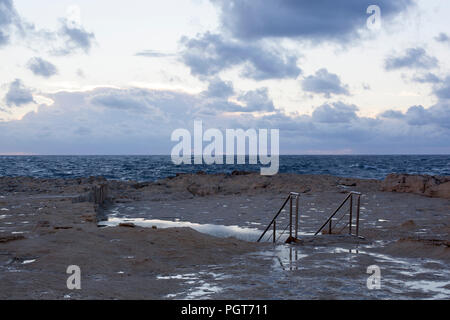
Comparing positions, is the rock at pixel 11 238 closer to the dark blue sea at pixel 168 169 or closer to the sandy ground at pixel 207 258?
the sandy ground at pixel 207 258

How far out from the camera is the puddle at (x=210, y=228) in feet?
43.3

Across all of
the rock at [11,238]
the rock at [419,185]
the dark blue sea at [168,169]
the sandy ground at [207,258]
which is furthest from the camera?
the dark blue sea at [168,169]

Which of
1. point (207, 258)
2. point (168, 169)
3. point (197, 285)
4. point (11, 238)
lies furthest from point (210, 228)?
point (168, 169)

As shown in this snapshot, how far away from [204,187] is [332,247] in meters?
15.9

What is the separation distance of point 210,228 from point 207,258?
233 inches

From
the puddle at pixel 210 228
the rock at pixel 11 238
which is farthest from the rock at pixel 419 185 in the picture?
the rock at pixel 11 238

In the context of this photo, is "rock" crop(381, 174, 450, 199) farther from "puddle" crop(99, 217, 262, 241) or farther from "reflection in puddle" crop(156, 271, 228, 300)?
"reflection in puddle" crop(156, 271, 228, 300)

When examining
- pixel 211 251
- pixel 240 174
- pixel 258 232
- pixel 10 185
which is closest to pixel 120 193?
pixel 10 185

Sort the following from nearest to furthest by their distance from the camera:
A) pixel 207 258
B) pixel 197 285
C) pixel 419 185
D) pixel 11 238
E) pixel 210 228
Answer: pixel 197 285, pixel 207 258, pixel 11 238, pixel 210 228, pixel 419 185

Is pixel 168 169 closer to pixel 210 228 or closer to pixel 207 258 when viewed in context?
pixel 210 228

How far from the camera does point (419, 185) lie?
22531 mm

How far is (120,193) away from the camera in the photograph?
25.0m

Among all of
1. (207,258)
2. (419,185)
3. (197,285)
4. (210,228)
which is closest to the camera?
(197,285)

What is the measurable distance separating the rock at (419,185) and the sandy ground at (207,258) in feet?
15.4
